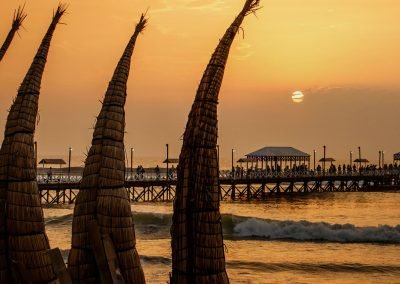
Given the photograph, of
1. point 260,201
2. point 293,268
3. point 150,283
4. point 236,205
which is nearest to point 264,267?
point 293,268

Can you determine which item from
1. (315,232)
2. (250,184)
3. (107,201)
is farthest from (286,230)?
(107,201)

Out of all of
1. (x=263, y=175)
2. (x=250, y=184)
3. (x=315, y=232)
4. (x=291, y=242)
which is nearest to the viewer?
(x=291, y=242)

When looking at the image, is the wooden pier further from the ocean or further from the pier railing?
the ocean

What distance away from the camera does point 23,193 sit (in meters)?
6.72

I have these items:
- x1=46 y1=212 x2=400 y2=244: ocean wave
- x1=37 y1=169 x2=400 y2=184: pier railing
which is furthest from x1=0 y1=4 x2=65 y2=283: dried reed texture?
x1=37 y1=169 x2=400 y2=184: pier railing

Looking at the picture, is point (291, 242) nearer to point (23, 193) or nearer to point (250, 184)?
point (250, 184)

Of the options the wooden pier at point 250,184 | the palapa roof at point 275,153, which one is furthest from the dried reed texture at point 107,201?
the palapa roof at point 275,153

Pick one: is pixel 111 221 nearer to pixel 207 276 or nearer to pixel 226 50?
pixel 207 276

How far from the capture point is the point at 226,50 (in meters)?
6.65

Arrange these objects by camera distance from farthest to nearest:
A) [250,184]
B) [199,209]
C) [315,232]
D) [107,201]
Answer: [250,184]
[315,232]
[107,201]
[199,209]

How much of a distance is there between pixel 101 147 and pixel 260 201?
55830 mm

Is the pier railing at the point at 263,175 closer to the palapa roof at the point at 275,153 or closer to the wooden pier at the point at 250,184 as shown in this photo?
the wooden pier at the point at 250,184

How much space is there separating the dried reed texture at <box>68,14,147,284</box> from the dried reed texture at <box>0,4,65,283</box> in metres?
0.41

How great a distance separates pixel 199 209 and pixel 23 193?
2049 mm
